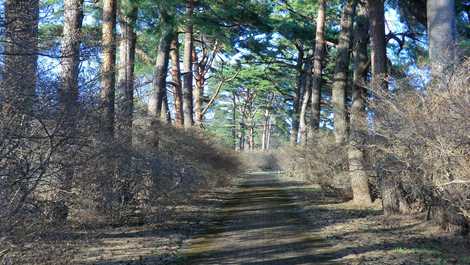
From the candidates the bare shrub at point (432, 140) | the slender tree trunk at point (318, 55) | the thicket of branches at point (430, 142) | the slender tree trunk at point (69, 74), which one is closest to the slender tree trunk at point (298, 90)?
the slender tree trunk at point (318, 55)

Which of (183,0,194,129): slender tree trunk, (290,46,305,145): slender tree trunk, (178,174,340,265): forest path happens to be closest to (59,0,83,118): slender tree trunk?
(178,174,340,265): forest path

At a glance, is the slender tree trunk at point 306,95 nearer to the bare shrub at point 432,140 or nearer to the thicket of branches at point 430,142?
the thicket of branches at point 430,142

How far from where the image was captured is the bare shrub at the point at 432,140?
786 cm

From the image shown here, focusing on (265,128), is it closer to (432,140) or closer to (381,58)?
(381,58)

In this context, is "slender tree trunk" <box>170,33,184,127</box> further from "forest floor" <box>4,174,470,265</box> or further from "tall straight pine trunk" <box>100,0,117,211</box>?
"tall straight pine trunk" <box>100,0,117,211</box>

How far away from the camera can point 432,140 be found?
8.55 meters

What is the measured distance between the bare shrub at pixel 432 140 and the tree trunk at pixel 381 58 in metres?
2.19

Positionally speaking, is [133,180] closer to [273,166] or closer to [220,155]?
[220,155]

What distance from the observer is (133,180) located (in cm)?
1206

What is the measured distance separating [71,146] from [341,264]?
4264mm

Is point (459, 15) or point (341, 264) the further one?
point (459, 15)

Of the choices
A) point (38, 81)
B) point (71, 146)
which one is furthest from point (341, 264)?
point (38, 81)

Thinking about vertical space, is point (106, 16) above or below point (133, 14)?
below

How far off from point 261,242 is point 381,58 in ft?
21.3
